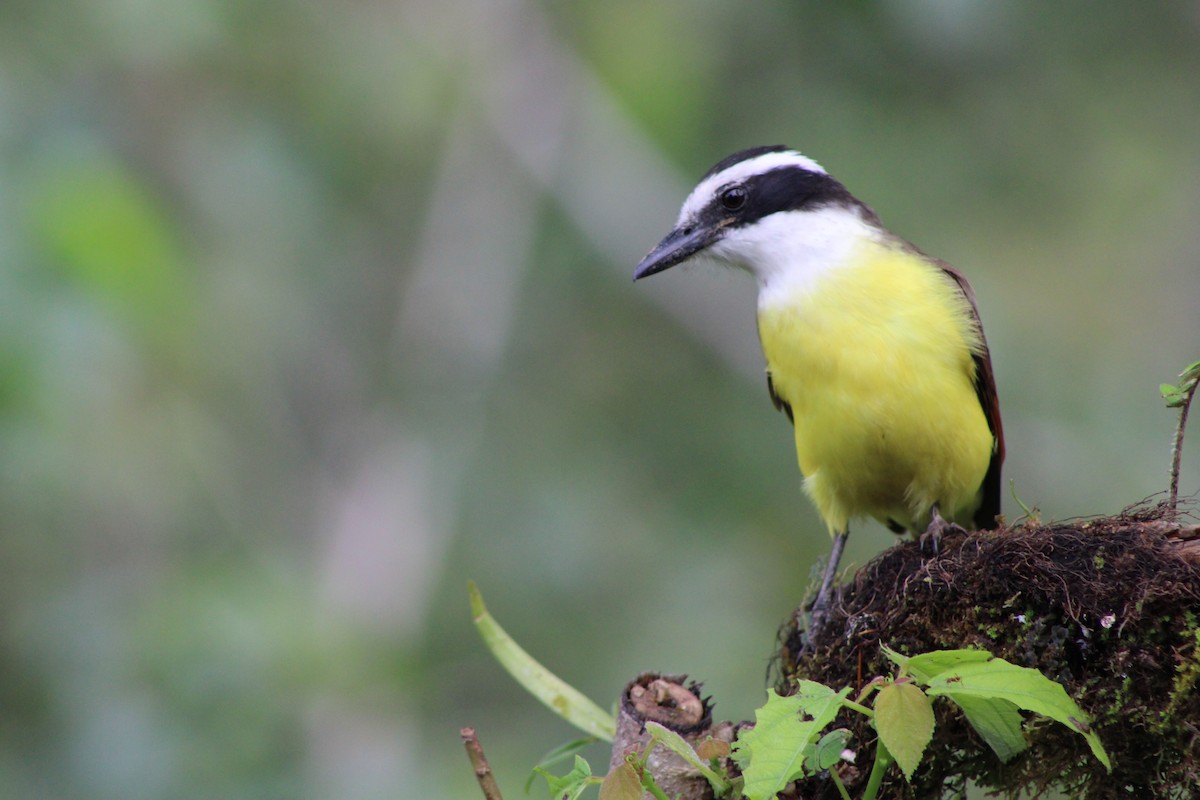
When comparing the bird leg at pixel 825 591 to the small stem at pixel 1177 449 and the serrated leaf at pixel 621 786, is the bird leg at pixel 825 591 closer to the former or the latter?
the small stem at pixel 1177 449

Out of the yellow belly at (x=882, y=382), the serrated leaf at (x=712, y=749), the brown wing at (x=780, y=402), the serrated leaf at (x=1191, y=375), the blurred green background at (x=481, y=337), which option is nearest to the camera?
the serrated leaf at (x=712, y=749)

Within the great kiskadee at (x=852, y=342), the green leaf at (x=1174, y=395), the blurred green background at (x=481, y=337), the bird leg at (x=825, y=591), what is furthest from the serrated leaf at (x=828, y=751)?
the blurred green background at (x=481, y=337)

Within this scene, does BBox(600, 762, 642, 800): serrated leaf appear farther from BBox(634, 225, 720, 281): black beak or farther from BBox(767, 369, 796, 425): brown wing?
BBox(634, 225, 720, 281): black beak

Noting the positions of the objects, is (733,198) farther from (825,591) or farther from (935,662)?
(935,662)

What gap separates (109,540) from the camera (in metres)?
8.20

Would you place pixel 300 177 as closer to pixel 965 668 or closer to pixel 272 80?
pixel 272 80

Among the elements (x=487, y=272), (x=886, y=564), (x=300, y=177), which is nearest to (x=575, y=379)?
(x=487, y=272)

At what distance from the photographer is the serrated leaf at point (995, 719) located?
2656mm

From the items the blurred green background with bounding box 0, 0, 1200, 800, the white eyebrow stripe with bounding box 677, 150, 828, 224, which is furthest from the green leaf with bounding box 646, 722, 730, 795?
the blurred green background with bounding box 0, 0, 1200, 800

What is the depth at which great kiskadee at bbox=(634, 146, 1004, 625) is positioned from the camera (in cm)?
434

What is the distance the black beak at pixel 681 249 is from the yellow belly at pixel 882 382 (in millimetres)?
404

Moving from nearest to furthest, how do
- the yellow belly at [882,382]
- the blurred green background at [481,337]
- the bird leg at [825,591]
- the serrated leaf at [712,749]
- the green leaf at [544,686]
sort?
1. the serrated leaf at [712,749]
2. the green leaf at [544,686]
3. the bird leg at [825,591]
4. the yellow belly at [882,382]
5. the blurred green background at [481,337]

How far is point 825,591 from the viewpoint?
13.2ft

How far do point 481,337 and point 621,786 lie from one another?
748cm
